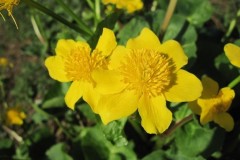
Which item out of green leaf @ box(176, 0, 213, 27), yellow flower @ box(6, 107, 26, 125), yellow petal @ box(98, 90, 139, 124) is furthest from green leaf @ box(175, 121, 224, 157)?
yellow flower @ box(6, 107, 26, 125)

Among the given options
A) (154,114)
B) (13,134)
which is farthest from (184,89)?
(13,134)

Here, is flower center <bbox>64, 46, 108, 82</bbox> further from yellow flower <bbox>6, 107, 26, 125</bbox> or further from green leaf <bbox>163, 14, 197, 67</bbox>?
yellow flower <bbox>6, 107, 26, 125</bbox>

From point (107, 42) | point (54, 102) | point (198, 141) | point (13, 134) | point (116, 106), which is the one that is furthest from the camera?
point (13, 134)

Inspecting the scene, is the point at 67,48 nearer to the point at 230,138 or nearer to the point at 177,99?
the point at 177,99

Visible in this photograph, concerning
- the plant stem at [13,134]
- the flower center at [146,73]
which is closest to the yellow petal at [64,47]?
the flower center at [146,73]

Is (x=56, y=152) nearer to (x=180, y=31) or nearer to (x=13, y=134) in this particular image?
(x=13, y=134)

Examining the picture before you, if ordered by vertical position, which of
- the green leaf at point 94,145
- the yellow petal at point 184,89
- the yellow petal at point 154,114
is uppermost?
the yellow petal at point 184,89

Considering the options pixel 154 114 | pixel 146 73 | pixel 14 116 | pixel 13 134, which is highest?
pixel 146 73

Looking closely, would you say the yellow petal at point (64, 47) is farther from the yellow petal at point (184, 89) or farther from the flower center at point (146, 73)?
the yellow petal at point (184, 89)
